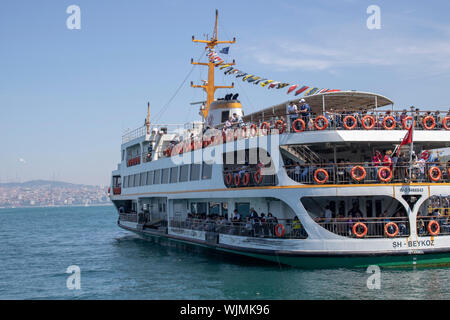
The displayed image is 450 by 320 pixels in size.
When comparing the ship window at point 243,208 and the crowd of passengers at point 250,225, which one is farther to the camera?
the ship window at point 243,208

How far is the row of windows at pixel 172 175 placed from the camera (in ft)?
74.2

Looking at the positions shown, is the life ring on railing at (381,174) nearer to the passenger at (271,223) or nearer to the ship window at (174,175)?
the passenger at (271,223)

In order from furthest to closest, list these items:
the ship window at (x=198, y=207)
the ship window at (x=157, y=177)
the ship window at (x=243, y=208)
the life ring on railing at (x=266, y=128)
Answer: the ship window at (x=157, y=177), the ship window at (x=198, y=207), the ship window at (x=243, y=208), the life ring on railing at (x=266, y=128)

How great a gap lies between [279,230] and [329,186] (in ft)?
7.65

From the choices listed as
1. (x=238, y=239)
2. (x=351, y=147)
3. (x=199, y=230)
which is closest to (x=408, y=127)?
(x=351, y=147)

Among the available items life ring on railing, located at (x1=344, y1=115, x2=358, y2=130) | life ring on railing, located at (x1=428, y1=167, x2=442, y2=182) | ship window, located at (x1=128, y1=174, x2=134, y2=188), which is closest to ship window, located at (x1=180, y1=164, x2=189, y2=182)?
ship window, located at (x1=128, y1=174, x2=134, y2=188)

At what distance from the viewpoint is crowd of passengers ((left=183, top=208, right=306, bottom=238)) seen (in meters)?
16.9

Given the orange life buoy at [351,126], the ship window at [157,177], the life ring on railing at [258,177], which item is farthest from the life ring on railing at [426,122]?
the ship window at [157,177]

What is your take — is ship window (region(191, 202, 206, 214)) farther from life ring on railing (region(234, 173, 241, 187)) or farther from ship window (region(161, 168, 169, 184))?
life ring on railing (region(234, 173, 241, 187))

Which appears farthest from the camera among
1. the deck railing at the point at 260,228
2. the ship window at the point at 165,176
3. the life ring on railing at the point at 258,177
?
the ship window at the point at 165,176

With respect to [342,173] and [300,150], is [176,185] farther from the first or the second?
[342,173]

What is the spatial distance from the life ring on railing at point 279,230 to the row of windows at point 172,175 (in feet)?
18.3

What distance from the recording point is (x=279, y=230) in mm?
16906

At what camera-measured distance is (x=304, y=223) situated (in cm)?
1634
